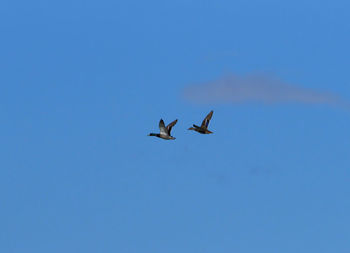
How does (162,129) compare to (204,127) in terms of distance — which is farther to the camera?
(204,127)

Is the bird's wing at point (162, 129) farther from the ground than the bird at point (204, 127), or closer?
closer

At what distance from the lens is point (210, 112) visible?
496ft

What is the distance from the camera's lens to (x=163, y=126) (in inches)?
5605

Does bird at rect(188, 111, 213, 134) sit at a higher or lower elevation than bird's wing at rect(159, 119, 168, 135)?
higher

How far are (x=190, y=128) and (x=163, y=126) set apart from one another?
10.2 m

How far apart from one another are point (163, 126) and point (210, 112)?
13.3 metres

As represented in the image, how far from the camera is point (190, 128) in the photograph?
495ft
